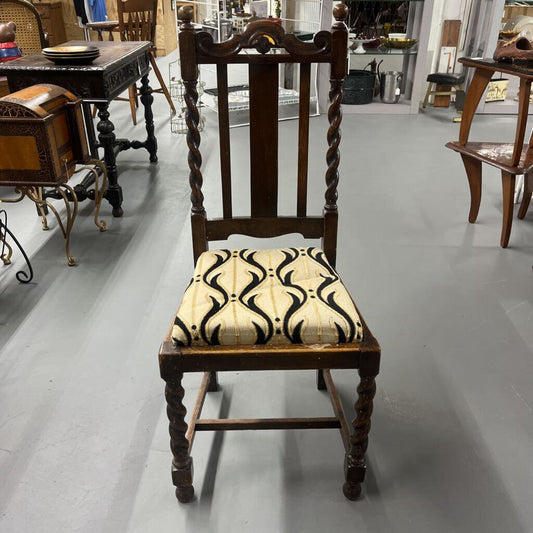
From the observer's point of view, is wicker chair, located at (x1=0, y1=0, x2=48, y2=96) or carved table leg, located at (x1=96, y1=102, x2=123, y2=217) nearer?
carved table leg, located at (x1=96, y1=102, x2=123, y2=217)

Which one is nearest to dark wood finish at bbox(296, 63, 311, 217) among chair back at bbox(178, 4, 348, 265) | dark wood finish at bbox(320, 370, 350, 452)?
chair back at bbox(178, 4, 348, 265)

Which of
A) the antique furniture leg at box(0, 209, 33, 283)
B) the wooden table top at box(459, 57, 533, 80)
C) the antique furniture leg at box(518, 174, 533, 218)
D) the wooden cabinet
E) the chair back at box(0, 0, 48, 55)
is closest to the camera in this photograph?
the antique furniture leg at box(0, 209, 33, 283)

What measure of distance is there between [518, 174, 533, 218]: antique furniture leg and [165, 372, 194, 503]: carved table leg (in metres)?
2.20

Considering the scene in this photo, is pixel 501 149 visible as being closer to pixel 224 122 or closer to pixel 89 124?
pixel 224 122

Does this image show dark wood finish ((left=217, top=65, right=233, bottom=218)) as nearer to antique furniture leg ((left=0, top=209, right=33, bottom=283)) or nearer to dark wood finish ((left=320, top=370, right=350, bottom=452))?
dark wood finish ((left=320, top=370, right=350, bottom=452))

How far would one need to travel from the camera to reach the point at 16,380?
5.79 ft

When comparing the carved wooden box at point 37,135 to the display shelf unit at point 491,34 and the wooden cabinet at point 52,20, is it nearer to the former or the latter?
the display shelf unit at point 491,34

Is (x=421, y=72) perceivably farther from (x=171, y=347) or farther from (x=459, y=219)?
(x=171, y=347)

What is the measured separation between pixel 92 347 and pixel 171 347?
0.86m

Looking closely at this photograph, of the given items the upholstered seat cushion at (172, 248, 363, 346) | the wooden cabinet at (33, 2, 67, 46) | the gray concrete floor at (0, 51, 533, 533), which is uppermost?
the wooden cabinet at (33, 2, 67, 46)

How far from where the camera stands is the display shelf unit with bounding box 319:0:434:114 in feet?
15.7

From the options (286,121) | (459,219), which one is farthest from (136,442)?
(286,121)

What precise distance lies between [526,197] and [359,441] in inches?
83.3

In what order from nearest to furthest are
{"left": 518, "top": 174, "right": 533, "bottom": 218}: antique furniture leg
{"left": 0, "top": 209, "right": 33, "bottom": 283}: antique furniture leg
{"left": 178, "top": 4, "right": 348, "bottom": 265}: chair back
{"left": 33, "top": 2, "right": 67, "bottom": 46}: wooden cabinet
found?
{"left": 178, "top": 4, "right": 348, "bottom": 265}: chair back < {"left": 0, "top": 209, "right": 33, "bottom": 283}: antique furniture leg < {"left": 518, "top": 174, "right": 533, "bottom": 218}: antique furniture leg < {"left": 33, "top": 2, "right": 67, "bottom": 46}: wooden cabinet
